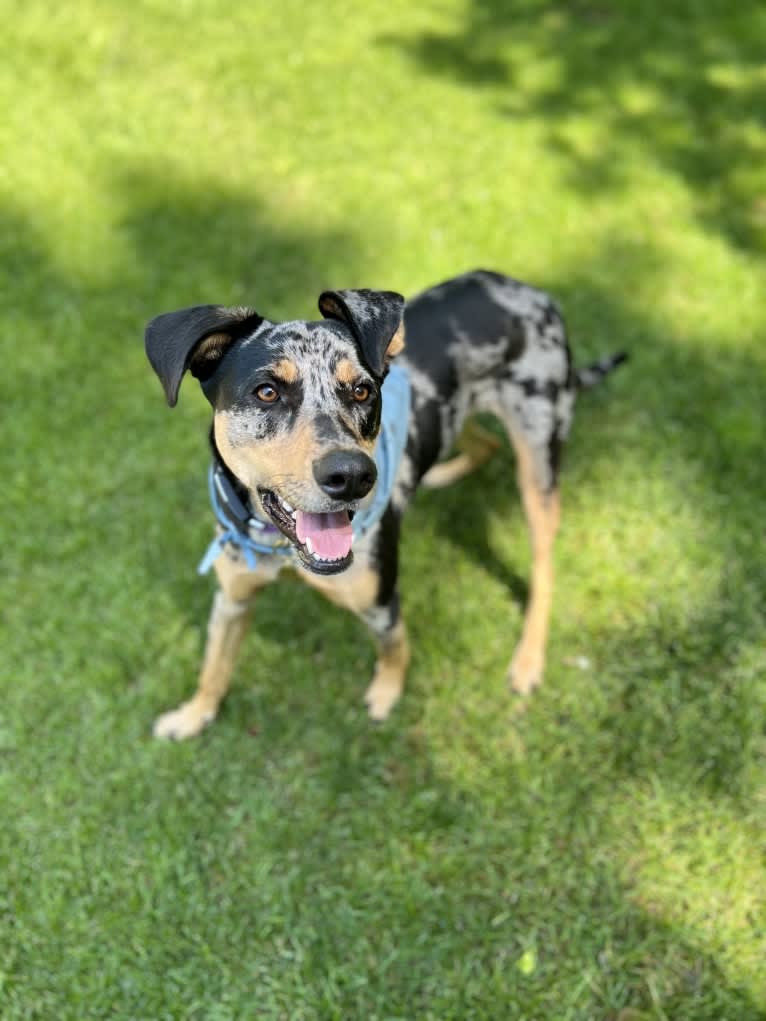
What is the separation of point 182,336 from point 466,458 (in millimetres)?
3024

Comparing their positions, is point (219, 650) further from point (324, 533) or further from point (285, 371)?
point (285, 371)

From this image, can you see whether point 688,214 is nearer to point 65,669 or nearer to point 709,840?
point 709,840

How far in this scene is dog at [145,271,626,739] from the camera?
9.93 ft

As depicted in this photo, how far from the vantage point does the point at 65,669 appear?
184 inches

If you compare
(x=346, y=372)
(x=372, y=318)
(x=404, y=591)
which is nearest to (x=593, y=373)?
(x=404, y=591)

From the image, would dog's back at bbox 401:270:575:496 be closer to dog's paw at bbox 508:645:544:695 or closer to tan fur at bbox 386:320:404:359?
tan fur at bbox 386:320:404:359

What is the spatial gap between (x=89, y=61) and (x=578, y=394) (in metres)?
6.17

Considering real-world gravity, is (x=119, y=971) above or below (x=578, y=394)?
below

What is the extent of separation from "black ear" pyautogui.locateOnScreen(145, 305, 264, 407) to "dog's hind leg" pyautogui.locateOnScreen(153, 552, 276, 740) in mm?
1034

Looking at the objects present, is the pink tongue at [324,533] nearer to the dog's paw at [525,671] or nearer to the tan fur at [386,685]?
the tan fur at [386,685]

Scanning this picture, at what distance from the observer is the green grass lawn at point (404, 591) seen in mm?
3848

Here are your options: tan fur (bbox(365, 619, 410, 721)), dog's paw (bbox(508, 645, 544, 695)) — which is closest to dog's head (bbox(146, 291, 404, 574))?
tan fur (bbox(365, 619, 410, 721))

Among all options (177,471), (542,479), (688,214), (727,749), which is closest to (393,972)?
(727,749)

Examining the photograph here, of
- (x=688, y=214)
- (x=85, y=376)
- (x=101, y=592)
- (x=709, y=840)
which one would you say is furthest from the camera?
(x=688, y=214)
